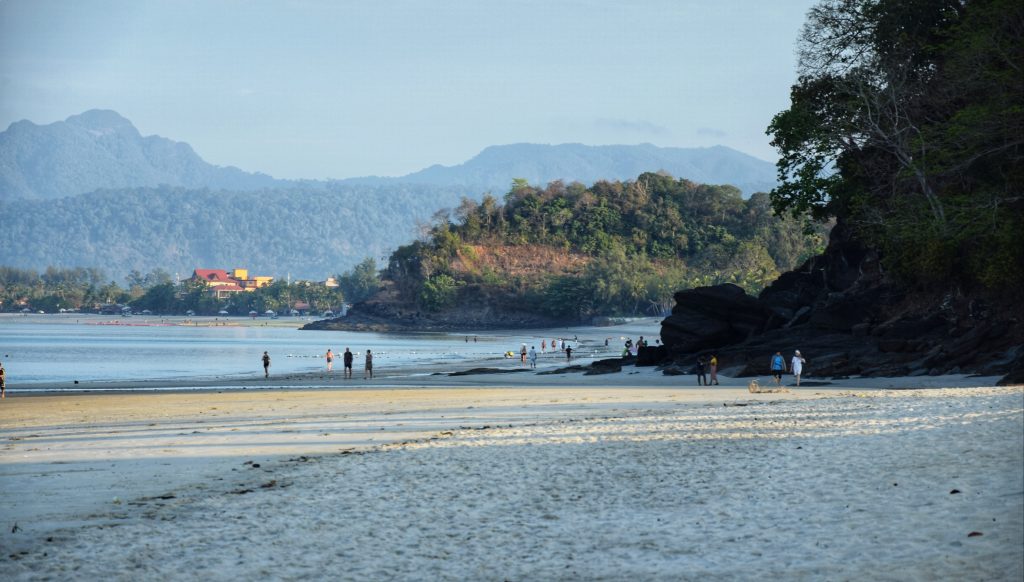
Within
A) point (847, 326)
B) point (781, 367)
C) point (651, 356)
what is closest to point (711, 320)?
point (651, 356)

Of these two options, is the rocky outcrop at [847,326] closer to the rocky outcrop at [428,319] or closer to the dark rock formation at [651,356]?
the dark rock formation at [651,356]

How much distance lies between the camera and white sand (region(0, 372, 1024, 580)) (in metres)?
8.51

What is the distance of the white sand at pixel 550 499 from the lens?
8.51m

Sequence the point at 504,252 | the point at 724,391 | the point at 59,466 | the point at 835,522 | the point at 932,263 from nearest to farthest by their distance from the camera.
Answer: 1. the point at 835,522
2. the point at 59,466
3. the point at 724,391
4. the point at 932,263
5. the point at 504,252

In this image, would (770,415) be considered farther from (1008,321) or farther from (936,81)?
(936,81)

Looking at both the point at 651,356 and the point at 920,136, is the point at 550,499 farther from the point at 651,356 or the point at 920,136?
the point at 651,356

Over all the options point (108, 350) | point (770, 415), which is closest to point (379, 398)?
point (770, 415)

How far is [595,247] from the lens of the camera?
164 metres

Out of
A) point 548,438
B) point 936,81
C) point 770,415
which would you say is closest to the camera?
point 548,438

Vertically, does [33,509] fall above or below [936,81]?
below

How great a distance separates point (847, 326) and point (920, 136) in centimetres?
761

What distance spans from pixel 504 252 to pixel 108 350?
91266mm

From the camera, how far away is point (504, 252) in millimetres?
167875

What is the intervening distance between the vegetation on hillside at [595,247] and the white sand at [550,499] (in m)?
126
